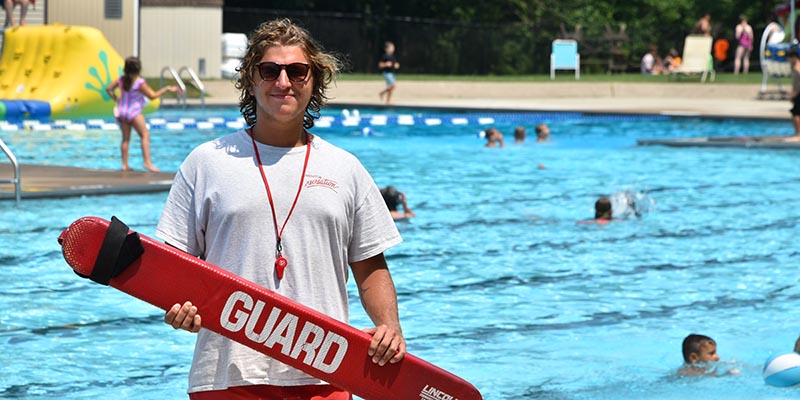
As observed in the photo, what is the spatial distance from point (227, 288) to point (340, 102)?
24578mm

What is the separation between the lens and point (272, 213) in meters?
3.12

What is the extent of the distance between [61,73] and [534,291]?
16.6 m

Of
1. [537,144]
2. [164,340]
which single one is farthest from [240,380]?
[537,144]

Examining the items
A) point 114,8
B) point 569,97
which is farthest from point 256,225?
point 114,8

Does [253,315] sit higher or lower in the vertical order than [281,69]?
lower

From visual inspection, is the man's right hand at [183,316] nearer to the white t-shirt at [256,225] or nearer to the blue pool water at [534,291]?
the white t-shirt at [256,225]

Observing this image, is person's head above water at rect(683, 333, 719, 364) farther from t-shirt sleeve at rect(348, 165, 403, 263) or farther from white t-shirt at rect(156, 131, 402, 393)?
white t-shirt at rect(156, 131, 402, 393)

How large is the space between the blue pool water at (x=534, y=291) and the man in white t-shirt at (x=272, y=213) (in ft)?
9.73

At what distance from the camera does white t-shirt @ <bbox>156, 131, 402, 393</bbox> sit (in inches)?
123

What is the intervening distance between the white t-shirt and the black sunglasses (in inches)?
6.8

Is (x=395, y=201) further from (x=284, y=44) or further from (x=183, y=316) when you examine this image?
(x=183, y=316)

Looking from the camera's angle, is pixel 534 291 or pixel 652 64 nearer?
pixel 534 291

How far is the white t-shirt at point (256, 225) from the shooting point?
3.12 metres

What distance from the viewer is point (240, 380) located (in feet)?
10.3
